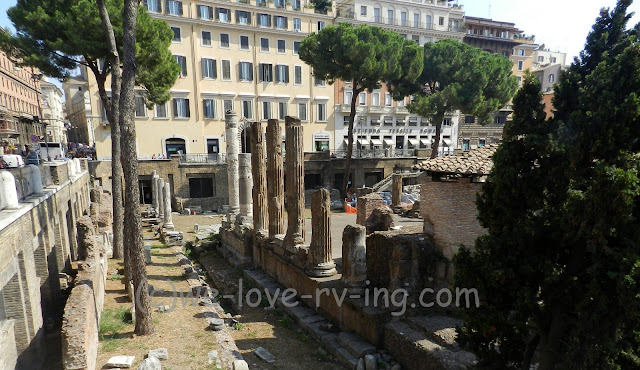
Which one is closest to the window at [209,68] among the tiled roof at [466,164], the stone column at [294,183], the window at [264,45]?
the window at [264,45]

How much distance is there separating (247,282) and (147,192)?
1616 cm

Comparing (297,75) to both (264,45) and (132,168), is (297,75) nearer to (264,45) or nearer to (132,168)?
(264,45)

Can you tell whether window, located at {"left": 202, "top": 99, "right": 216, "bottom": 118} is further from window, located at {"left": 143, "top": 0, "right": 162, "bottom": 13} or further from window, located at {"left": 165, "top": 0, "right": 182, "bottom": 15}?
window, located at {"left": 143, "top": 0, "right": 162, "bottom": 13}

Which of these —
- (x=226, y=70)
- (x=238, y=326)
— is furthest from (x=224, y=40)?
(x=238, y=326)

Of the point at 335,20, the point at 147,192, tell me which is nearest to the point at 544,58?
the point at 335,20

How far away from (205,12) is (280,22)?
5979 mm

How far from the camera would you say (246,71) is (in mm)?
30078

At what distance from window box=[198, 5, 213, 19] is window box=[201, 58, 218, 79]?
3.16 m

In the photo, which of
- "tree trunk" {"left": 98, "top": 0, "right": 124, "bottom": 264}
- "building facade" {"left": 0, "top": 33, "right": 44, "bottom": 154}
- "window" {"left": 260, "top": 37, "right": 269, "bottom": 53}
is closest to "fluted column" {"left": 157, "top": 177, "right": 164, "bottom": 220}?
"tree trunk" {"left": 98, "top": 0, "right": 124, "bottom": 264}

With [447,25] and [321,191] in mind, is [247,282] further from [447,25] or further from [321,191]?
[447,25]

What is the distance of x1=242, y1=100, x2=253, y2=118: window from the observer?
30163 millimetres

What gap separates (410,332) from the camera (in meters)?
7.39

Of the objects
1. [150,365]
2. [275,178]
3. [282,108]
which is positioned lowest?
[150,365]

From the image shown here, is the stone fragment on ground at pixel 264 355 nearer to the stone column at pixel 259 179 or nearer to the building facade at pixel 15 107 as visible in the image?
the stone column at pixel 259 179
